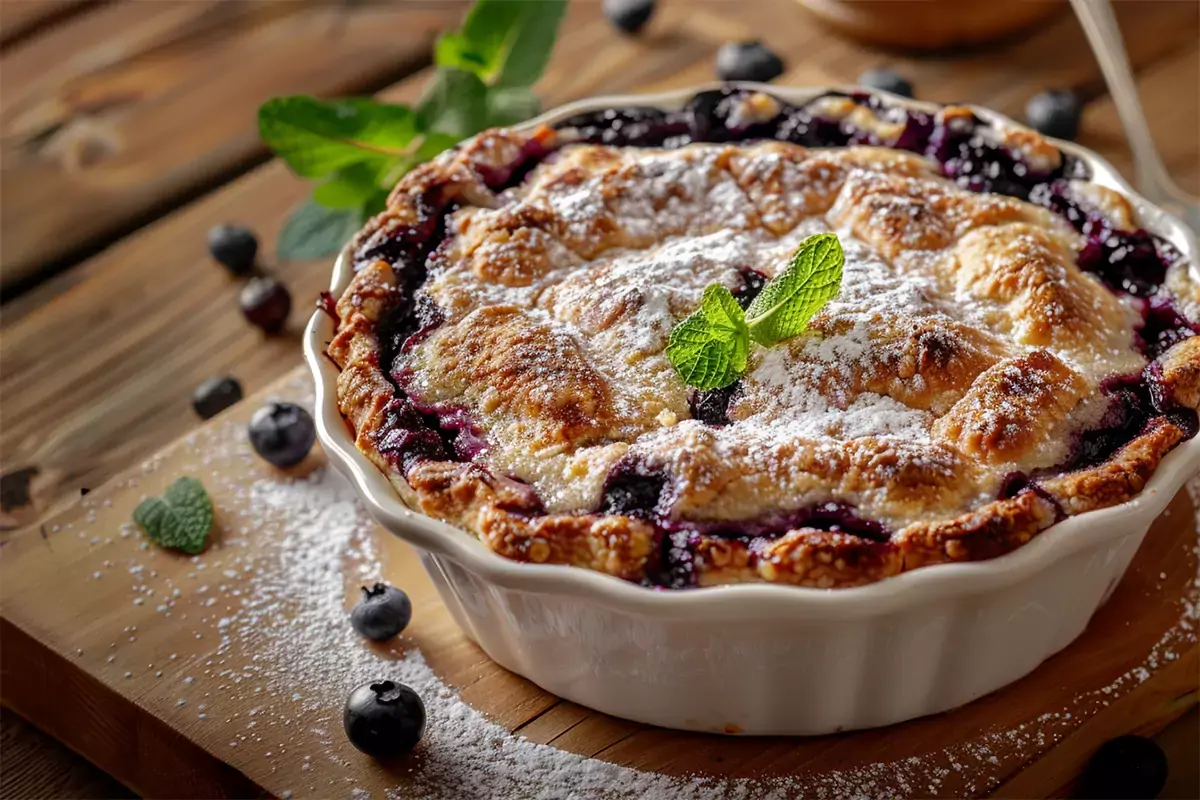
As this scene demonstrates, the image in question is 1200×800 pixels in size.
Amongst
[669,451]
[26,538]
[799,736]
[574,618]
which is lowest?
[26,538]

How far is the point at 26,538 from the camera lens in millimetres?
2465

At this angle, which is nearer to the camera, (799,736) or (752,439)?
(752,439)

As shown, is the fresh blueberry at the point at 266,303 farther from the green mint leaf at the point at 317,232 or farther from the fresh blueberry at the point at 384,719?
the fresh blueberry at the point at 384,719

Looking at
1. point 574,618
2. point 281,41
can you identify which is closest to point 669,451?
point 574,618

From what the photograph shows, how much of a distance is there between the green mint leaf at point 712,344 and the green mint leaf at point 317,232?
1.10 m

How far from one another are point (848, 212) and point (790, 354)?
0.40 m

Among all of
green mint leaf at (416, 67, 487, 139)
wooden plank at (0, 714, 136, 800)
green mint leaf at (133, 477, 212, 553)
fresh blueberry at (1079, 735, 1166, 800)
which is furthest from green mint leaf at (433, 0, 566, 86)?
fresh blueberry at (1079, 735, 1166, 800)

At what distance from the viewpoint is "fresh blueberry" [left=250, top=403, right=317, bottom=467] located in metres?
2.52

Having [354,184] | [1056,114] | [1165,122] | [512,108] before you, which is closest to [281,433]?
[354,184]

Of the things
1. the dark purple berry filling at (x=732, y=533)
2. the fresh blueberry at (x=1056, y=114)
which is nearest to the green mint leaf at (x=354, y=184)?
the dark purple berry filling at (x=732, y=533)

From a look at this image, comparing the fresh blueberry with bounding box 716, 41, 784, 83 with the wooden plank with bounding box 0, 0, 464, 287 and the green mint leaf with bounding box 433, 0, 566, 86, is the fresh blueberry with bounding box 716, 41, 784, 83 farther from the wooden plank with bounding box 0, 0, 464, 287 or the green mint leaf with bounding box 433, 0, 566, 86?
the wooden plank with bounding box 0, 0, 464, 287

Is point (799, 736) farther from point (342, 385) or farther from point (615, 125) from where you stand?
point (615, 125)

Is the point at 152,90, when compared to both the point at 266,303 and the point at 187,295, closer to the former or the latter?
the point at 187,295

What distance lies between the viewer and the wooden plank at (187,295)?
280cm
